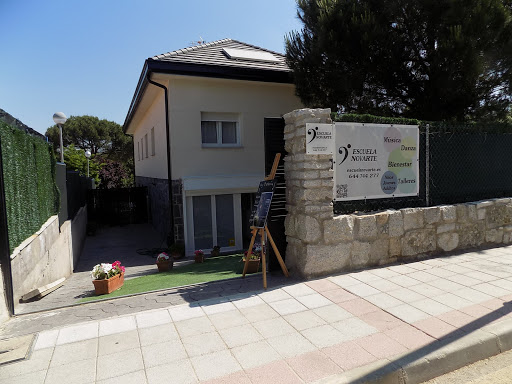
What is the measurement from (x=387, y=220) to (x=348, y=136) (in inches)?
55.1

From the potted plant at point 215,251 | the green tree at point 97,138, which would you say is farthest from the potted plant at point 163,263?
the green tree at point 97,138

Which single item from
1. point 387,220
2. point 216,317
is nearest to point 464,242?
point 387,220

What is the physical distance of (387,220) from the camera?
5.02m

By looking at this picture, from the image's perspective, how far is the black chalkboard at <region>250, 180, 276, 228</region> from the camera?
4461 millimetres

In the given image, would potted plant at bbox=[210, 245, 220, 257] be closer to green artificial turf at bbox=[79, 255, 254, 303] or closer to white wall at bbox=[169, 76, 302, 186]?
white wall at bbox=[169, 76, 302, 186]

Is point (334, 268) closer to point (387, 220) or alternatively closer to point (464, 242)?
point (387, 220)

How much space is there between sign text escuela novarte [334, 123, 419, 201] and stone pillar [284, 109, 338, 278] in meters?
0.35

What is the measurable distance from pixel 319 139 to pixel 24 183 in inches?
183

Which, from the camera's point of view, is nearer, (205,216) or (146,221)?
(205,216)

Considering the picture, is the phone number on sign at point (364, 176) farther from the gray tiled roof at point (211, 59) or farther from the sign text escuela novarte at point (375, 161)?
the gray tiled roof at point (211, 59)

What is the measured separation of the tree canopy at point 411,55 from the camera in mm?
6758

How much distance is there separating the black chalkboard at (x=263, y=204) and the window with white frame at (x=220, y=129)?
17.5 feet

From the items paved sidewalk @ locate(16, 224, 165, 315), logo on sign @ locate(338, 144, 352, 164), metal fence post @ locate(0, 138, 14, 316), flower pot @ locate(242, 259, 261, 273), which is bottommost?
paved sidewalk @ locate(16, 224, 165, 315)

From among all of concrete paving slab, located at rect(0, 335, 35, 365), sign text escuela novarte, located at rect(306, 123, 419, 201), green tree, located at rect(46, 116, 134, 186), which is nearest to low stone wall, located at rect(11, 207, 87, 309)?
concrete paving slab, located at rect(0, 335, 35, 365)
